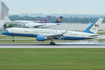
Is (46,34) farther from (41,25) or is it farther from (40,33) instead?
(41,25)

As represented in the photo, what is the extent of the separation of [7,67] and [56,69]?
4617 mm

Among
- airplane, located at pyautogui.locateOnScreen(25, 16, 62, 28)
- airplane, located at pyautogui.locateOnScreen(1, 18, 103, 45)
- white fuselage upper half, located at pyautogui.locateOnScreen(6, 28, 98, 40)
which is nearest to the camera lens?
airplane, located at pyautogui.locateOnScreen(1, 18, 103, 45)

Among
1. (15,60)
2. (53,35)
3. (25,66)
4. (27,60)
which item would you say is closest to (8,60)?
(15,60)

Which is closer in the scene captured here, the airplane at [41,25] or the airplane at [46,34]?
the airplane at [46,34]

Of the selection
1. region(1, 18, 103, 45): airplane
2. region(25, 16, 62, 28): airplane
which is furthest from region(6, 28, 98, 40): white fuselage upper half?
region(25, 16, 62, 28): airplane

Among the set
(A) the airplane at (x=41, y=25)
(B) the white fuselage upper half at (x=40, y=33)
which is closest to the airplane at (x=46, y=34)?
(B) the white fuselage upper half at (x=40, y=33)

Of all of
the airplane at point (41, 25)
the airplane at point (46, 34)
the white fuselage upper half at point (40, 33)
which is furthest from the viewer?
the airplane at point (41, 25)

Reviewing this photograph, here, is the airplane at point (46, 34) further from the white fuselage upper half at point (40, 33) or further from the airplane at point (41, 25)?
the airplane at point (41, 25)

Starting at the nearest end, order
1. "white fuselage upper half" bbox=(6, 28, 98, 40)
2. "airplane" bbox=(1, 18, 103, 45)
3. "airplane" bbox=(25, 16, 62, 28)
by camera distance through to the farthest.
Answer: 1. "airplane" bbox=(1, 18, 103, 45)
2. "white fuselage upper half" bbox=(6, 28, 98, 40)
3. "airplane" bbox=(25, 16, 62, 28)

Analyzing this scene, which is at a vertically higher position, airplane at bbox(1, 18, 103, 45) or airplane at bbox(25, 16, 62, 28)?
airplane at bbox(1, 18, 103, 45)

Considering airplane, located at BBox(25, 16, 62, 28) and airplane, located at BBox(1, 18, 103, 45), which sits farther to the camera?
airplane, located at BBox(25, 16, 62, 28)

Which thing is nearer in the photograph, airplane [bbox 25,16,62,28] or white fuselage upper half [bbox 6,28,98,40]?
white fuselage upper half [bbox 6,28,98,40]

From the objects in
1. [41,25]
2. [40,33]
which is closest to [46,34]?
[40,33]

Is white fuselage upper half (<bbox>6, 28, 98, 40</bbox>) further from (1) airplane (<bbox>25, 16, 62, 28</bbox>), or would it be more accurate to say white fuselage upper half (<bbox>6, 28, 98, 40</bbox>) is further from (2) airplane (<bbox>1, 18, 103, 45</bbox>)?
(1) airplane (<bbox>25, 16, 62, 28</bbox>)
